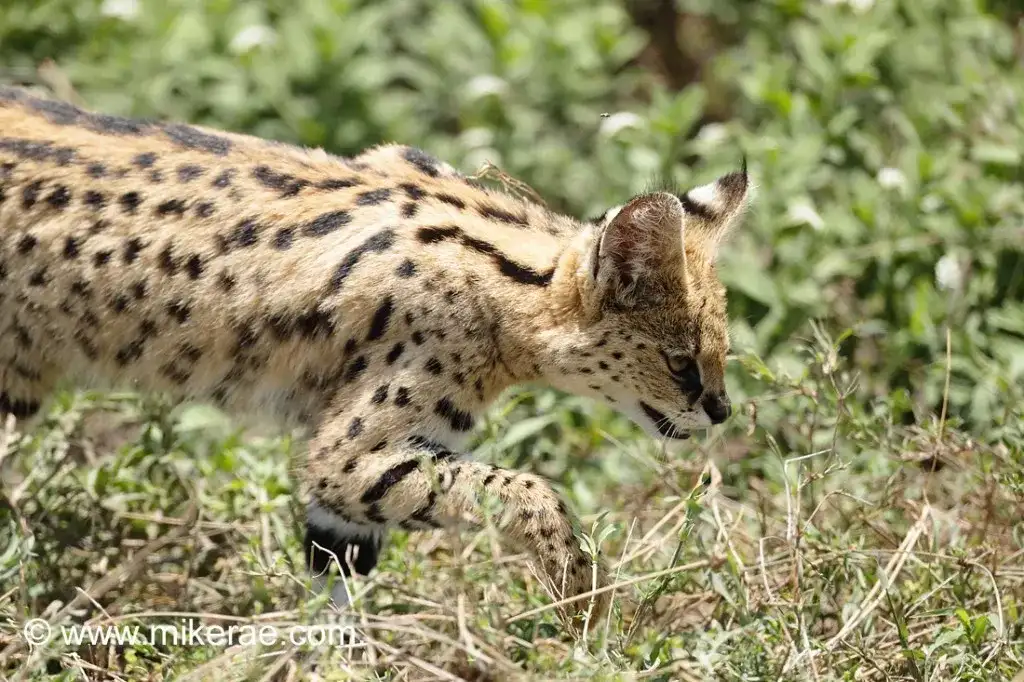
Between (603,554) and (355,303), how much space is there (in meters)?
1.47

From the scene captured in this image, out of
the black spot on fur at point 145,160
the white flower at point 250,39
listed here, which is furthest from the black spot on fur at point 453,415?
the white flower at point 250,39

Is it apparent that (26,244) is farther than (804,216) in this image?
No

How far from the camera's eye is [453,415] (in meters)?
5.16

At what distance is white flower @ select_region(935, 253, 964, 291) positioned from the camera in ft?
22.5

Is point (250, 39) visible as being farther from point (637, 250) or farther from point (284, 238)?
point (637, 250)

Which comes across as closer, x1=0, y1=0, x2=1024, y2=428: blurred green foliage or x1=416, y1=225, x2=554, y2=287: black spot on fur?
x1=416, y1=225, x2=554, y2=287: black spot on fur

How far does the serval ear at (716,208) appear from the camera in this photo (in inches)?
213

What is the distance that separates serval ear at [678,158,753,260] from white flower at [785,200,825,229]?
147 centimetres

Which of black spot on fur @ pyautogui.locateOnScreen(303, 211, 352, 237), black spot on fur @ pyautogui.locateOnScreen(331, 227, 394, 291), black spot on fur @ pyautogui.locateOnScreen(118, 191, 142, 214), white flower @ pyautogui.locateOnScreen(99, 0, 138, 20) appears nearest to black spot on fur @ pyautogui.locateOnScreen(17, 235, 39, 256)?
black spot on fur @ pyautogui.locateOnScreen(118, 191, 142, 214)

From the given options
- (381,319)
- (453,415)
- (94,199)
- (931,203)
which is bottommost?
(931,203)

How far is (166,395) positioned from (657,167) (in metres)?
3.01

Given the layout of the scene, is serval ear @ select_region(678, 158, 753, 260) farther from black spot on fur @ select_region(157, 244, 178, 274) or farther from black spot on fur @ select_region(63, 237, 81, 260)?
black spot on fur @ select_region(63, 237, 81, 260)

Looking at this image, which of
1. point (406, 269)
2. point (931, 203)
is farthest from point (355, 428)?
point (931, 203)

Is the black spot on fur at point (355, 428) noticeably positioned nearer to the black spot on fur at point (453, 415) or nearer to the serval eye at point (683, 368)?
the black spot on fur at point (453, 415)
